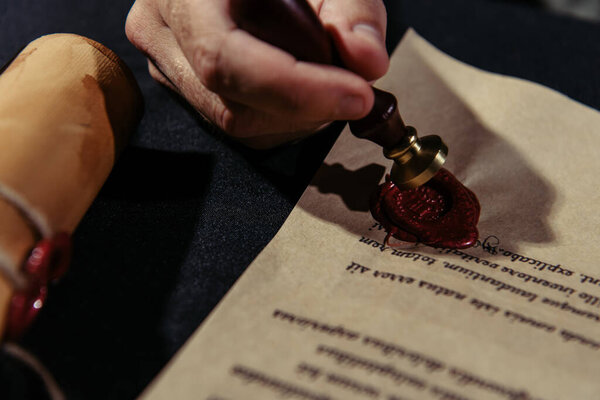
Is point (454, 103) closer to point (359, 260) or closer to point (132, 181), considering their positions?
point (359, 260)

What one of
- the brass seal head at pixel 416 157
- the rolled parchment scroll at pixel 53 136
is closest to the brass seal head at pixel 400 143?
the brass seal head at pixel 416 157

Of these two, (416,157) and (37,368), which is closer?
(37,368)

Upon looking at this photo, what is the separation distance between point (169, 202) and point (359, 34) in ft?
0.91

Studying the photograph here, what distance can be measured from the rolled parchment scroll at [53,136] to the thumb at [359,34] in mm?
251

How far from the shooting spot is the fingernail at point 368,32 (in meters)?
0.53

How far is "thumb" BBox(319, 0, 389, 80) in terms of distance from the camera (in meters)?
0.52

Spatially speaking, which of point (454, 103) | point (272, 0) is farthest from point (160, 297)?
point (454, 103)

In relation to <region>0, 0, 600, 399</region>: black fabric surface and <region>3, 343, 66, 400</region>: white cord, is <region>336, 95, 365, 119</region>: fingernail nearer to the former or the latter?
<region>0, 0, 600, 399</region>: black fabric surface

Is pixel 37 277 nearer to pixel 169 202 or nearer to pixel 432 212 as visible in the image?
pixel 169 202

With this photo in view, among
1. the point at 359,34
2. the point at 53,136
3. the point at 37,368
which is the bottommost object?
the point at 37,368

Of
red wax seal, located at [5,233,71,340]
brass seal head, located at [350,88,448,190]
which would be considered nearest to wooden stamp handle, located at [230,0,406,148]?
brass seal head, located at [350,88,448,190]

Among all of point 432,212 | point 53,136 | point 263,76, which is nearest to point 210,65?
point 263,76

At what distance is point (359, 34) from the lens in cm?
53

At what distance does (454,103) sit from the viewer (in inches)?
29.6
